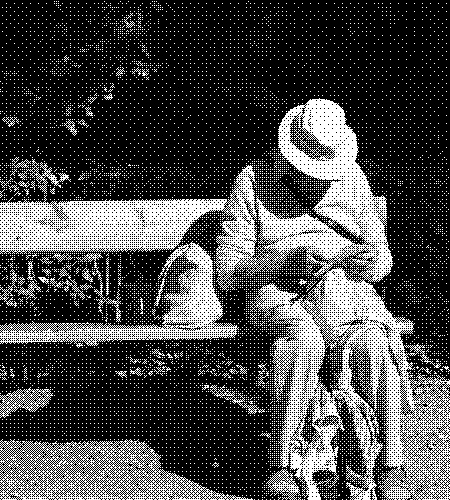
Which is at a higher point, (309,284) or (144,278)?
(309,284)

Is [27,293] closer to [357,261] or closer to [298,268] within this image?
[298,268]

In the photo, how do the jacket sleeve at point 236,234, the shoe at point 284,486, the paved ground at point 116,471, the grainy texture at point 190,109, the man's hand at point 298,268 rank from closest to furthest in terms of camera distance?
1. the shoe at point 284,486
2. the man's hand at point 298,268
3. the jacket sleeve at point 236,234
4. the paved ground at point 116,471
5. the grainy texture at point 190,109

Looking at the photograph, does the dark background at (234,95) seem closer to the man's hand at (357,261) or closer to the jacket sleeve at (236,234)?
the jacket sleeve at (236,234)

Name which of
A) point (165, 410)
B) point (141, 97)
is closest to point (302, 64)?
point (141, 97)

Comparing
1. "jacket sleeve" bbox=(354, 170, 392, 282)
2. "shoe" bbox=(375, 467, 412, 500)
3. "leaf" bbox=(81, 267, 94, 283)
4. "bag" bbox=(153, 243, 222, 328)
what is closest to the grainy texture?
"leaf" bbox=(81, 267, 94, 283)

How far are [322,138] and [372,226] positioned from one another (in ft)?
1.50

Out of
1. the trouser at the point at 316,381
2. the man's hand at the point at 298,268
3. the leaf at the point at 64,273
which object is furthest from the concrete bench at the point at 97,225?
the trouser at the point at 316,381

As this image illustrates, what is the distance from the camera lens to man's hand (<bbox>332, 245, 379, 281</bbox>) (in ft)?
13.0

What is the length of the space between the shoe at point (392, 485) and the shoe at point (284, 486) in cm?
34

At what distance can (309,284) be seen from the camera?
13.1 feet

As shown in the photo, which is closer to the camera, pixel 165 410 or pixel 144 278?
pixel 165 410

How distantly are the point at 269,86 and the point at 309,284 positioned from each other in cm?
250

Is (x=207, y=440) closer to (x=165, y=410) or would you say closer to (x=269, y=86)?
(x=165, y=410)

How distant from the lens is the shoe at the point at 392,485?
3889 mm
